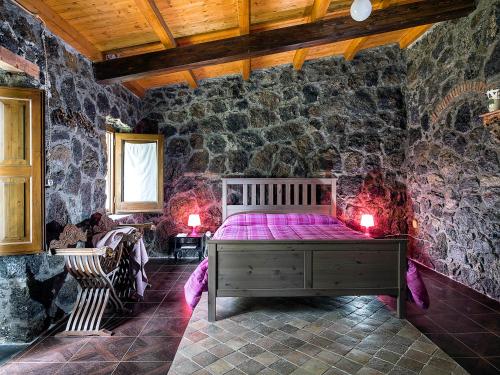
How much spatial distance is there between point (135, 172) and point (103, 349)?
9.39 feet

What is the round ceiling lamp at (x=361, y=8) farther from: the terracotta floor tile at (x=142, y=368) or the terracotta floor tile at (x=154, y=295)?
the terracotta floor tile at (x=154, y=295)

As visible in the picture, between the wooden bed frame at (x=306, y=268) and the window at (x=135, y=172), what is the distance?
2.29 metres

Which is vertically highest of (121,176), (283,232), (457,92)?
(457,92)

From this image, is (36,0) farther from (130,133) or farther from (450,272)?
(450,272)

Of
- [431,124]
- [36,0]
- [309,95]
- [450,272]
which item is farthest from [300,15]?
[450,272]

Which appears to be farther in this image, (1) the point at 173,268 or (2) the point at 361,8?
(1) the point at 173,268

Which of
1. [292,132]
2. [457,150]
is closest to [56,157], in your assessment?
[292,132]

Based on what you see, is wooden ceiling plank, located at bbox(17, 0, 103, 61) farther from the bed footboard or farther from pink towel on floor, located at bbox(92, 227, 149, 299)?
the bed footboard

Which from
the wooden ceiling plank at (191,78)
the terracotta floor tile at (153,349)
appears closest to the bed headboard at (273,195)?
the wooden ceiling plank at (191,78)

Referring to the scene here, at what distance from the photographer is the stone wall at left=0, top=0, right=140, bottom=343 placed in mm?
2369

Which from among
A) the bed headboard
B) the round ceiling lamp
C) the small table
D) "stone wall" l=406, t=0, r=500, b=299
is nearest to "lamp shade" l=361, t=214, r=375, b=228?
the bed headboard

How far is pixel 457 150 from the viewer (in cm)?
374

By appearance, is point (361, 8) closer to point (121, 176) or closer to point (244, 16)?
point (244, 16)

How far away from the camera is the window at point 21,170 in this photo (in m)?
2.41
